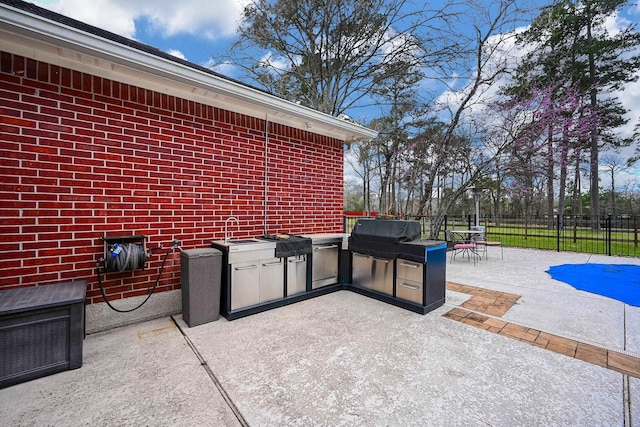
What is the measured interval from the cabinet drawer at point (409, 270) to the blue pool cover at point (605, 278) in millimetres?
3228

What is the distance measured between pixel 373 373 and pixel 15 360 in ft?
9.20

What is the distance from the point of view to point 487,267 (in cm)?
646

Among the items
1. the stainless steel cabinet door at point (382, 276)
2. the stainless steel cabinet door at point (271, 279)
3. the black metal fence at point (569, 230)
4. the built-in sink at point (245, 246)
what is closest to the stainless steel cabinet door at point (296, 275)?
the stainless steel cabinet door at point (271, 279)

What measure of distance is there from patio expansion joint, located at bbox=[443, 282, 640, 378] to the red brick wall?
318 centimetres

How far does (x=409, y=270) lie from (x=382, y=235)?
0.60 meters

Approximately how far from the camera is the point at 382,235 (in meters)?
3.89

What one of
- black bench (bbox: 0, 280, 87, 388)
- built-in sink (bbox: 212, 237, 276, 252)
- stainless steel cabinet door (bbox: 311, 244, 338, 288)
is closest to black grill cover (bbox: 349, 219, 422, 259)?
stainless steel cabinet door (bbox: 311, 244, 338, 288)

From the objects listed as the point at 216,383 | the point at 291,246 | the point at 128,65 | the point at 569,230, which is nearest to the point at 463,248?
the point at 291,246

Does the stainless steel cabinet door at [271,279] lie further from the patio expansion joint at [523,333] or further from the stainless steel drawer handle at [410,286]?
the patio expansion joint at [523,333]

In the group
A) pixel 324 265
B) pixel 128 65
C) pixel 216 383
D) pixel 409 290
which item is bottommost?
pixel 216 383

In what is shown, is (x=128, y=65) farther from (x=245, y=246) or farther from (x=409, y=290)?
(x=409, y=290)

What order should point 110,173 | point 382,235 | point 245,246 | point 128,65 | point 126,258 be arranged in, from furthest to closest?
1. point 382,235
2. point 245,246
3. point 110,173
4. point 126,258
5. point 128,65

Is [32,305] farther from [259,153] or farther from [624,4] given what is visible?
[624,4]

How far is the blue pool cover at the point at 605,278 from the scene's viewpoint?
4346 mm
